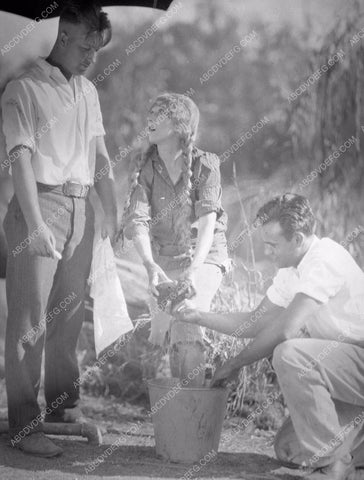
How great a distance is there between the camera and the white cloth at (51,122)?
334 cm

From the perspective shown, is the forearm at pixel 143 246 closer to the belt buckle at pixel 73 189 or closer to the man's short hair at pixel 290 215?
the belt buckle at pixel 73 189

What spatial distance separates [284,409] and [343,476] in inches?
40.8

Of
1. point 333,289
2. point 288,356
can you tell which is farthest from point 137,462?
point 333,289

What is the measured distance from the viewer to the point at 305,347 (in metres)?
2.91

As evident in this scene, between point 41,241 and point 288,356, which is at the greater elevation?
point 41,241

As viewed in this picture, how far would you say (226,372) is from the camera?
302 cm

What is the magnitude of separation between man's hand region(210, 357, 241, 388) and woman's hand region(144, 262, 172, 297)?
539 millimetres

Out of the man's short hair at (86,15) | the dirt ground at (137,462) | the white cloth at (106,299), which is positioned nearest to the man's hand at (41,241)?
the white cloth at (106,299)

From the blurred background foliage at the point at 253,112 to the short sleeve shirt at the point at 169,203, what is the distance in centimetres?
16

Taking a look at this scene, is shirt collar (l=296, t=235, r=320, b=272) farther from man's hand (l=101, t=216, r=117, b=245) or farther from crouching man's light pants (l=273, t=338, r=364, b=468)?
man's hand (l=101, t=216, r=117, b=245)

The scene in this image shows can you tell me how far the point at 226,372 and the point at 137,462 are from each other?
583 millimetres

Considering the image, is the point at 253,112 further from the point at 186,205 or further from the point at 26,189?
the point at 26,189

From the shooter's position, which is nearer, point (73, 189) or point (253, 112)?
point (73, 189)

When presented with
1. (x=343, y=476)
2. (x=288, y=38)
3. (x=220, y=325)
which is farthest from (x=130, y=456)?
(x=288, y=38)
